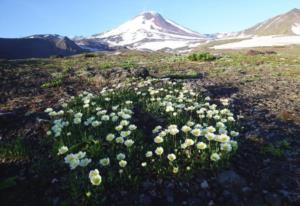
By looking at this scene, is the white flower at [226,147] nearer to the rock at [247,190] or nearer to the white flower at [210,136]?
the white flower at [210,136]

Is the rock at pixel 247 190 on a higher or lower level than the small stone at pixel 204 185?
lower

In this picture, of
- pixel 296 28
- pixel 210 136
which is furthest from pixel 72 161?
pixel 296 28

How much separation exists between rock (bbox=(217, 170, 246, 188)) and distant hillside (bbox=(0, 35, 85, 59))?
403ft

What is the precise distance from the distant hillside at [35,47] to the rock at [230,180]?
12284cm

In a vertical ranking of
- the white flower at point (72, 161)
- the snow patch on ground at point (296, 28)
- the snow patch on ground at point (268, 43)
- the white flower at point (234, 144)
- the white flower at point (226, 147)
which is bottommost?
the snow patch on ground at point (296, 28)

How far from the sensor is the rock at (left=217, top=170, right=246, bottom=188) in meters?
5.71

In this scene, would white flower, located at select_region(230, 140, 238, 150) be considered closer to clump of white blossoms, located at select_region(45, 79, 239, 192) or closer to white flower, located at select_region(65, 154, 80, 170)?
clump of white blossoms, located at select_region(45, 79, 239, 192)

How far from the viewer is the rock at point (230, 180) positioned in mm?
5711

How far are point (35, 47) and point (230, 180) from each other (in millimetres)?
143474

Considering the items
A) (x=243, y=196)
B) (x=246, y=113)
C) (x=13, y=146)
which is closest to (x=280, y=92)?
(x=246, y=113)

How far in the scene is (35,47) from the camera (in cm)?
13812

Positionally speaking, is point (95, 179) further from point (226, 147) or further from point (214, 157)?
point (226, 147)

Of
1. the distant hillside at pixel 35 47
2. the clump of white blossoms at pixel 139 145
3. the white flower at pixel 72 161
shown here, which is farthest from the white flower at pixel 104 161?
the distant hillside at pixel 35 47

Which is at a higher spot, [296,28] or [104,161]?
[104,161]
